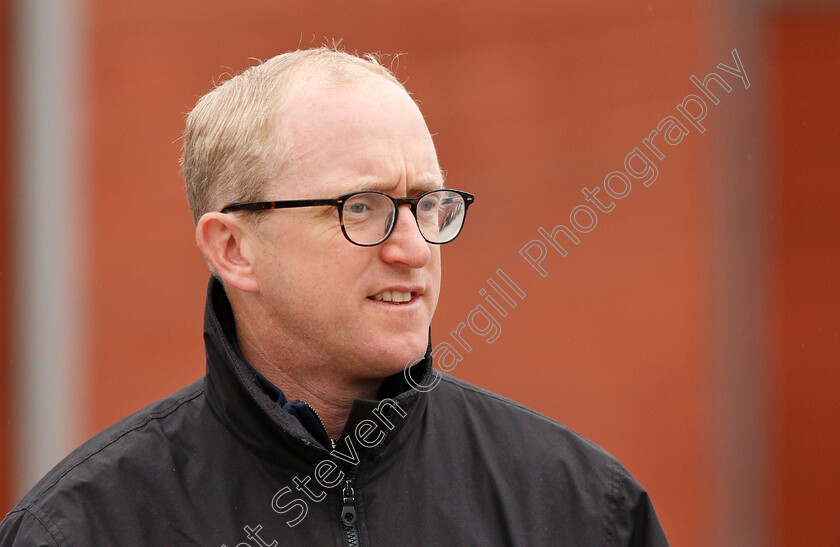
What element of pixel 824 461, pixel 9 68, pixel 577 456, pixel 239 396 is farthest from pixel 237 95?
pixel 824 461

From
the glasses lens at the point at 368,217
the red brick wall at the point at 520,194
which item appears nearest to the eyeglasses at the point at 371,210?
the glasses lens at the point at 368,217

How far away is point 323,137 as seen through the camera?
219 cm

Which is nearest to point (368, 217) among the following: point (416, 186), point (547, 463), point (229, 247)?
point (416, 186)

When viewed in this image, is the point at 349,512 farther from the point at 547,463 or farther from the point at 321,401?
the point at 547,463

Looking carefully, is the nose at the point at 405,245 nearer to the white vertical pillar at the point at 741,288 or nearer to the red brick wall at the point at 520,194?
the red brick wall at the point at 520,194

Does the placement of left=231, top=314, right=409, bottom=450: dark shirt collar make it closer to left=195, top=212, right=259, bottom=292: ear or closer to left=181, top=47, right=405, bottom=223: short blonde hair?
left=195, top=212, right=259, bottom=292: ear

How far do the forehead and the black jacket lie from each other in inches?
15.9

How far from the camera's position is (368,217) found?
2182mm

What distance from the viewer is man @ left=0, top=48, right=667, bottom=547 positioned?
2.09 meters

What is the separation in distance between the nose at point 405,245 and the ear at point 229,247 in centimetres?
34

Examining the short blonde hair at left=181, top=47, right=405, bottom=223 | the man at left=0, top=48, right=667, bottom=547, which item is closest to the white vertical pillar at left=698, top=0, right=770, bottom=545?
the man at left=0, top=48, right=667, bottom=547

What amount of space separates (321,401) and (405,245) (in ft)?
1.41

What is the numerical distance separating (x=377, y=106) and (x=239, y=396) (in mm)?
715

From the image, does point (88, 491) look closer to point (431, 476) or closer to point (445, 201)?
point (431, 476)
